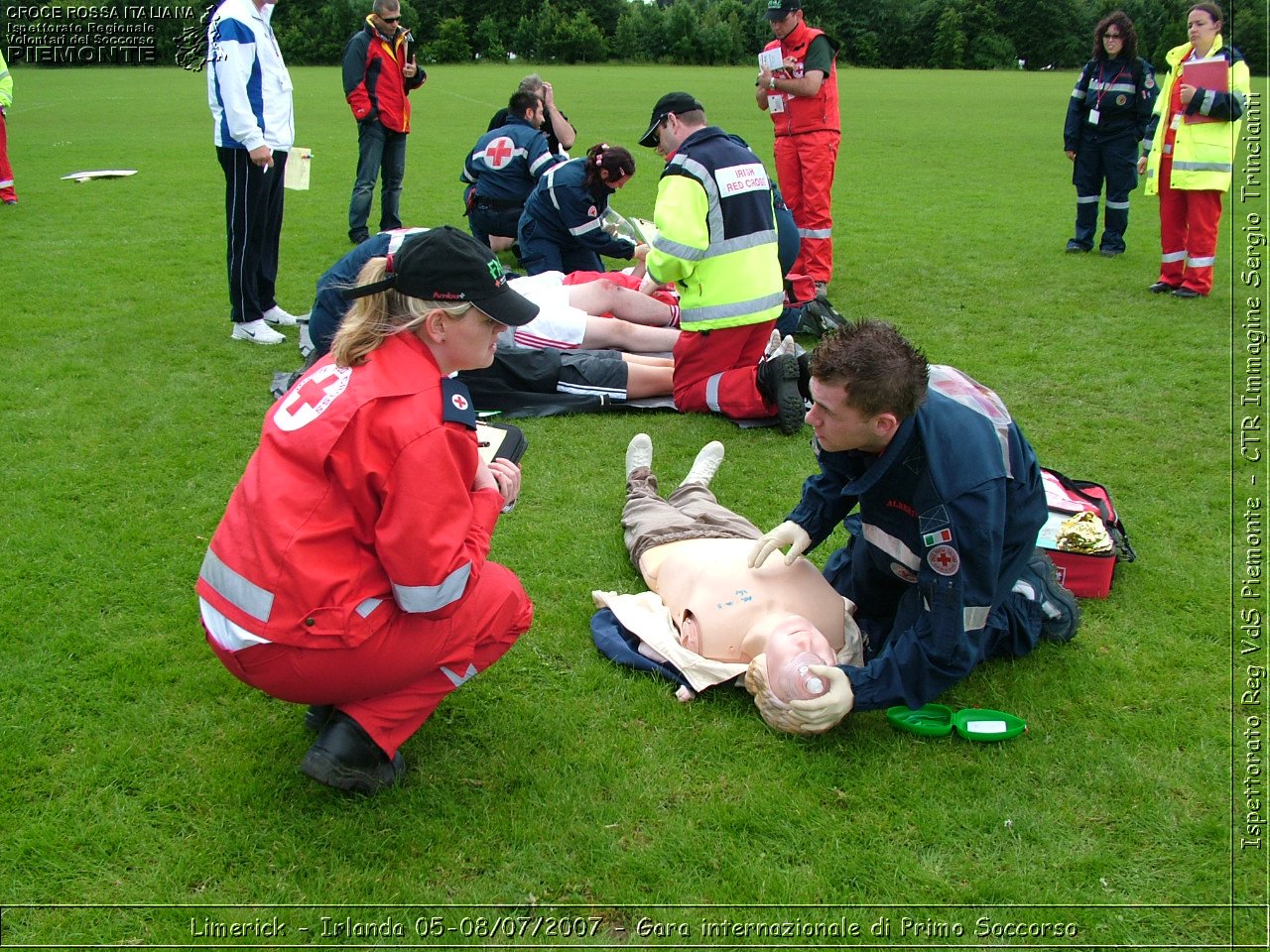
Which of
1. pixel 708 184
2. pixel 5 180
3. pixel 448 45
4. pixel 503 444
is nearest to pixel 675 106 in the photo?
pixel 708 184

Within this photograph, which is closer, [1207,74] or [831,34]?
[1207,74]

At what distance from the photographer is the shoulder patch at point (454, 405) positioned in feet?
8.70

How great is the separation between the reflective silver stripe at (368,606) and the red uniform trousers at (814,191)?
6470 millimetres

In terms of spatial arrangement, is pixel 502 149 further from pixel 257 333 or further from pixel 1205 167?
pixel 1205 167

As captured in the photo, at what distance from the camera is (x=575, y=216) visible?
25.6ft

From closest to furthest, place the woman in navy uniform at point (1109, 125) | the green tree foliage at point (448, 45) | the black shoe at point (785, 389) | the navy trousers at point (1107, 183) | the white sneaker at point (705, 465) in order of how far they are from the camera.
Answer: the white sneaker at point (705, 465) < the black shoe at point (785, 389) < the woman in navy uniform at point (1109, 125) < the navy trousers at point (1107, 183) < the green tree foliage at point (448, 45)

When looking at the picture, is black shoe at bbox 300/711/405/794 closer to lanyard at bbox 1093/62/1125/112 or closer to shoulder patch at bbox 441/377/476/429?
shoulder patch at bbox 441/377/476/429

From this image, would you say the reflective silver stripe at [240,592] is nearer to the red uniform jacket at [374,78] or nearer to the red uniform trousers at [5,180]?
the red uniform jacket at [374,78]

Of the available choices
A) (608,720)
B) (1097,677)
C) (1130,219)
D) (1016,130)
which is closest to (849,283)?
(1130,219)

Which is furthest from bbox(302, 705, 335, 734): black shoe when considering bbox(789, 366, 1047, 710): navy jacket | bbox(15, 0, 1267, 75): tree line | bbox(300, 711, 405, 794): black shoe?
bbox(15, 0, 1267, 75): tree line

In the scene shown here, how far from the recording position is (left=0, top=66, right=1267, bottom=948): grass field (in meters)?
2.77

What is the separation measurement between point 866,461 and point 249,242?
5355mm

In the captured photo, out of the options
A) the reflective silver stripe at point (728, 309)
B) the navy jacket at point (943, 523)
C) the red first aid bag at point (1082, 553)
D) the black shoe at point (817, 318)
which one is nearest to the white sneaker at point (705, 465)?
the reflective silver stripe at point (728, 309)

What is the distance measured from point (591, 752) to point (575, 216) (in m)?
5.35
